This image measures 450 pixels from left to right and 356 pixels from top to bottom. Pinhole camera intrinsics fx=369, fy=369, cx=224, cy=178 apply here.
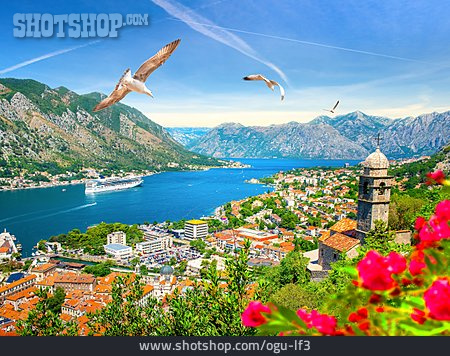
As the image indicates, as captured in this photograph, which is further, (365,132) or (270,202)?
(270,202)

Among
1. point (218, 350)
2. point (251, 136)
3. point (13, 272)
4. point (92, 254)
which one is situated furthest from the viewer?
point (251, 136)

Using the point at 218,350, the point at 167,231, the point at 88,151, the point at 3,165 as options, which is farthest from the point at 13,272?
the point at 88,151

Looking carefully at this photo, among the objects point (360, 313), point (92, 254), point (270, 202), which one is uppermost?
point (360, 313)

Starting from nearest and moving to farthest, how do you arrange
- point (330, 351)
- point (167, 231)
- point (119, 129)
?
point (330, 351), point (167, 231), point (119, 129)

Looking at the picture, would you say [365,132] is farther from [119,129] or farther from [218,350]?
[119,129]

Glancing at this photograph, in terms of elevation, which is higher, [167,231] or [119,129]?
[119,129]

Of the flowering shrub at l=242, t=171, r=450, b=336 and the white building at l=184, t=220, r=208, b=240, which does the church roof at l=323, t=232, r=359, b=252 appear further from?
the white building at l=184, t=220, r=208, b=240

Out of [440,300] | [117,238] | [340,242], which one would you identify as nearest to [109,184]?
[117,238]

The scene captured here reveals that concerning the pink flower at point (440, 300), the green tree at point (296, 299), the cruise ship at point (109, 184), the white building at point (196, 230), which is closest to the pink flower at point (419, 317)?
the pink flower at point (440, 300)
